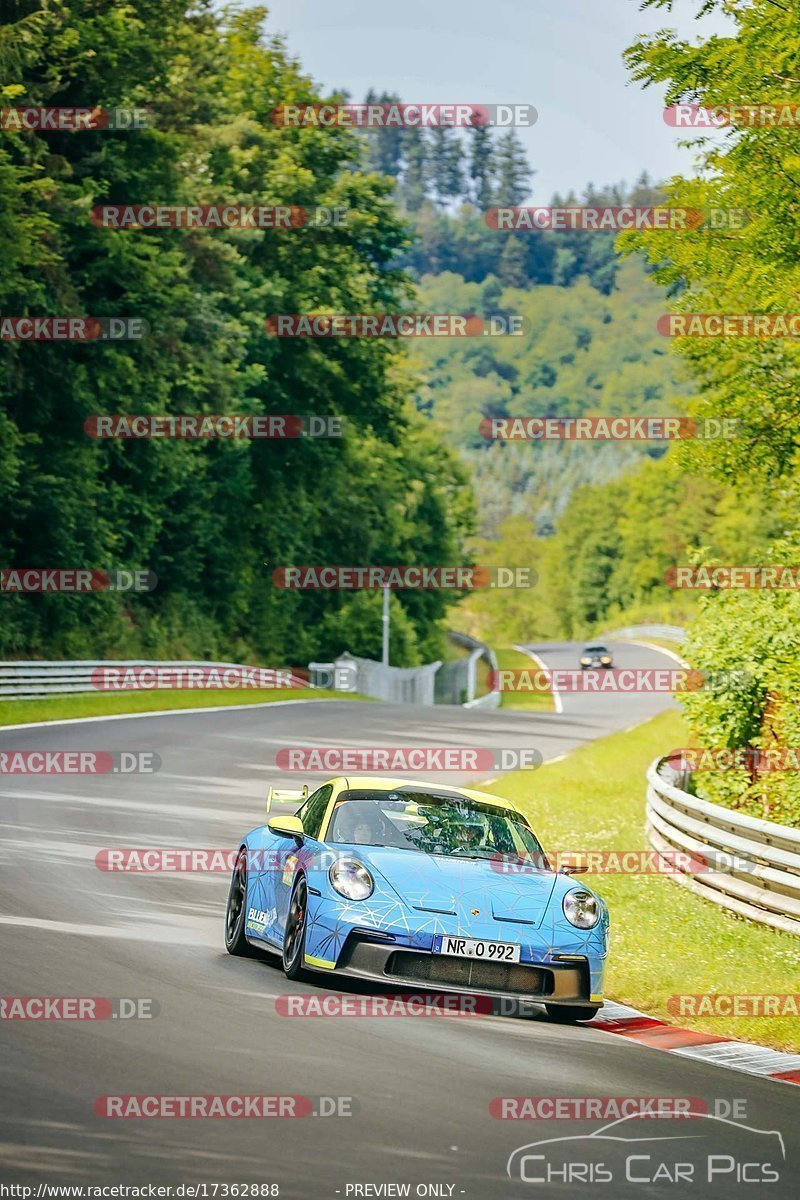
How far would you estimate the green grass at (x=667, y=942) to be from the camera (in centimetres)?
1118

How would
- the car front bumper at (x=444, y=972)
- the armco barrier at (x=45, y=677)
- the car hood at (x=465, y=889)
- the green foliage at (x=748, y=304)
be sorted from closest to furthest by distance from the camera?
the car front bumper at (x=444, y=972)
the car hood at (x=465, y=889)
the green foliage at (x=748, y=304)
the armco barrier at (x=45, y=677)

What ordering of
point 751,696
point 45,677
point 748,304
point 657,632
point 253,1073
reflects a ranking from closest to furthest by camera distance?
1. point 253,1073
2. point 751,696
3. point 748,304
4. point 45,677
5. point 657,632

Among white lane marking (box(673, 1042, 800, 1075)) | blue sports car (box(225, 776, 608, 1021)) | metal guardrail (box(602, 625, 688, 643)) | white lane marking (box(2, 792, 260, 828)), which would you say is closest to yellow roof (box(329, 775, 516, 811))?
blue sports car (box(225, 776, 608, 1021))

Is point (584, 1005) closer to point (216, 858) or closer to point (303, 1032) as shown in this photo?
point (303, 1032)

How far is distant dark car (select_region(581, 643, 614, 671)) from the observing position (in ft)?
314

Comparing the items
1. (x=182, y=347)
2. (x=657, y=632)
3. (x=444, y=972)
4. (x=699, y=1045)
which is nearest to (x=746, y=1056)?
(x=699, y=1045)

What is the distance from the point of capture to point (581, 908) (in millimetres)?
10750

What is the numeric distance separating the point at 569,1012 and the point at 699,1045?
0.91 metres

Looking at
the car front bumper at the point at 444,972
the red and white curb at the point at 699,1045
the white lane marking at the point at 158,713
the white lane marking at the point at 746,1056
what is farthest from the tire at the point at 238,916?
the white lane marking at the point at 158,713

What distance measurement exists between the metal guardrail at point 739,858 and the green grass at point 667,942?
141mm

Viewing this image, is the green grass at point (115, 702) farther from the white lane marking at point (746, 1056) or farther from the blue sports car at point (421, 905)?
the white lane marking at point (746, 1056)

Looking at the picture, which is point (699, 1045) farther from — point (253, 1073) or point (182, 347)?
point (182, 347)

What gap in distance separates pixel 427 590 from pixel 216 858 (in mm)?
82207

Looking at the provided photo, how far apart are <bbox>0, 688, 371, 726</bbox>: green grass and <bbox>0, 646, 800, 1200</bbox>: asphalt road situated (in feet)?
65.8
